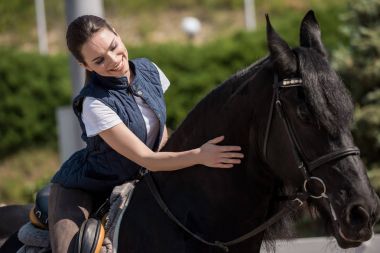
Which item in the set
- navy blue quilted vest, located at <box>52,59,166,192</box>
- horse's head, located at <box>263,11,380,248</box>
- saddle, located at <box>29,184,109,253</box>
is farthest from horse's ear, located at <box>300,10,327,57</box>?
saddle, located at <box>29,184,109,253</box>

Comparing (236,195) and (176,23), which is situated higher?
(236,195)

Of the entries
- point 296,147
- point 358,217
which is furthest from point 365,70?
point 358,217

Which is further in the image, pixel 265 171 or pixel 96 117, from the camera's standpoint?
pixel 96 117

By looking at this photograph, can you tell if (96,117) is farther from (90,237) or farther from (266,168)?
(266,168)

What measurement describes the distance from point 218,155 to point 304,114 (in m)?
0.51

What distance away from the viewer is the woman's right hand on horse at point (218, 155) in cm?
362

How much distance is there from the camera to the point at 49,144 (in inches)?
659

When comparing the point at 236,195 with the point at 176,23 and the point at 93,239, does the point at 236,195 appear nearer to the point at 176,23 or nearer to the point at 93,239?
the point at 93,239

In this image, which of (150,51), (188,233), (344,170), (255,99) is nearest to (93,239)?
(188,233)

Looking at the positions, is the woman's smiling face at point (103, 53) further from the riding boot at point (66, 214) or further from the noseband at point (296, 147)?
the noseband at point (296, 147)

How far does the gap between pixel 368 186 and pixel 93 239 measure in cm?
133

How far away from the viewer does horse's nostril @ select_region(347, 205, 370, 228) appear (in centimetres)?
320

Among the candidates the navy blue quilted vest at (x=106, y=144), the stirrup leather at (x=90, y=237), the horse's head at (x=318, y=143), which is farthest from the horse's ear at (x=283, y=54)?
the stirrup leather at (x=90, y=237)

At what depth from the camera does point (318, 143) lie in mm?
3312
